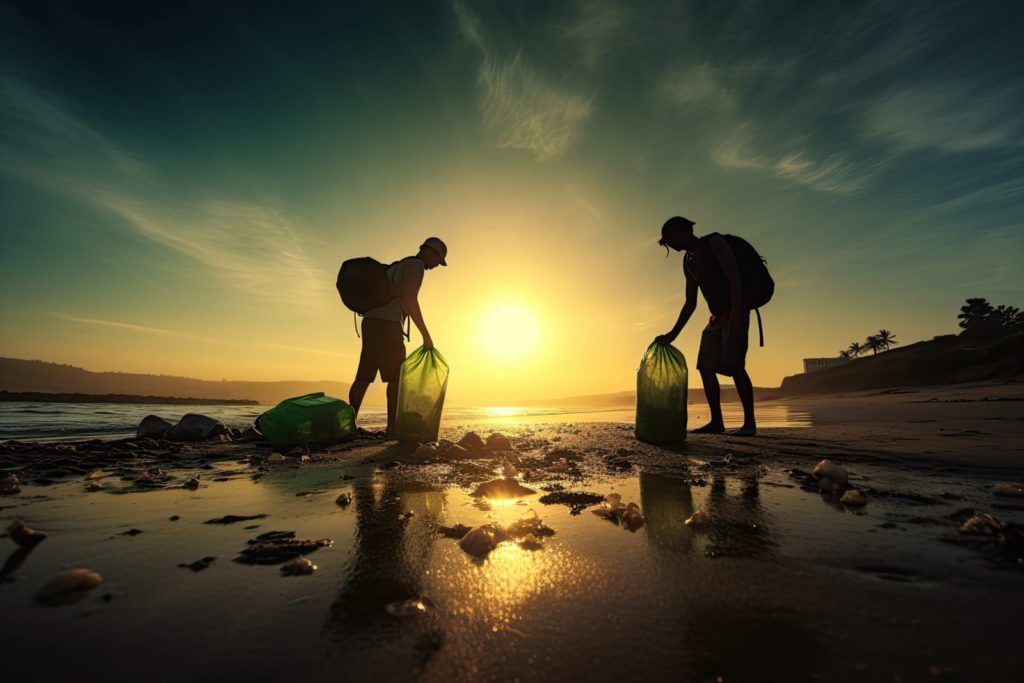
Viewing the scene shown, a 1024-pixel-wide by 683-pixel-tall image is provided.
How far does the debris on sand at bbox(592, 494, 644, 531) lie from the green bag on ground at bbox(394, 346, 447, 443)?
10.9 ft

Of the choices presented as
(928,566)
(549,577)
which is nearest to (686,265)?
(928,566)

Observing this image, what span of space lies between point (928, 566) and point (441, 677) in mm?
1573

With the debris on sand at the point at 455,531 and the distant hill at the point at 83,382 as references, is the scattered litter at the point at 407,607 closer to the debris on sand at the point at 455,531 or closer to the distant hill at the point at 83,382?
the debris on sand at the point at 455,531

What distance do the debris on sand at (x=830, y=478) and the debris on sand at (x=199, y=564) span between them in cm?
317

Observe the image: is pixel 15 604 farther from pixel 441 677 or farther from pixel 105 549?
pixel 441 677

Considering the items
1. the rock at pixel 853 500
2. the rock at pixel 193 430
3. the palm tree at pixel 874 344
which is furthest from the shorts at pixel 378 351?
the palm tree at pixel 874 344

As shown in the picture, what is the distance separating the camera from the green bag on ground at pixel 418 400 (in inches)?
204

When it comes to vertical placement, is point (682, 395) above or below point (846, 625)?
above

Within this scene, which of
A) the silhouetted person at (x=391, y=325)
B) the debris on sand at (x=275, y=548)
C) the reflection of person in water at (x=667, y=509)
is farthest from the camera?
the silhouetted person at (x=391, y=325)

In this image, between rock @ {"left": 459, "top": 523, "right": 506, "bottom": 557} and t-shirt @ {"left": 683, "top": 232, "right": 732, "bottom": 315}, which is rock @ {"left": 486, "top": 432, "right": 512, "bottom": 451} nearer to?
rock @ {"left": 459, "top": 523, "right": 506, "bottom": 557}

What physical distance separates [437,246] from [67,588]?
5520 millimetres

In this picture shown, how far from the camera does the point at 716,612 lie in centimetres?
104

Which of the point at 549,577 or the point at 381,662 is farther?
the point at 549,577

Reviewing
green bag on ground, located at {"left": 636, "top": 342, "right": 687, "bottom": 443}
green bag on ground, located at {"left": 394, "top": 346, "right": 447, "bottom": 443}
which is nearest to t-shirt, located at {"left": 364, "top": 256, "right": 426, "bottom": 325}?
green bag on ground, located at {"left": 394, "top": 346, "right": 447, "bottom": 443}
